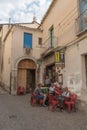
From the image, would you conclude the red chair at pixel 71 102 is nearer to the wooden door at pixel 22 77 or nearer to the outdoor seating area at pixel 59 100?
the outdoor seating area at pixel 59 100

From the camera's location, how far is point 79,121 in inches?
291

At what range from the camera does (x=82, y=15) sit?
10078mm

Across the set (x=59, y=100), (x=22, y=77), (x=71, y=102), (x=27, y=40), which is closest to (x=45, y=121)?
(x=59, y=100)

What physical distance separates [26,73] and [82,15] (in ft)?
30.9

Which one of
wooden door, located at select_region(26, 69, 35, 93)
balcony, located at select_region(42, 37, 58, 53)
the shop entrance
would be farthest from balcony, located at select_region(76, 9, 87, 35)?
wooden door, located at select_region(26, 69, 35, 93)

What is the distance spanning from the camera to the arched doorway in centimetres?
1758

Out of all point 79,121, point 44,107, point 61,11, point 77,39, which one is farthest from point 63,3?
point 79,121

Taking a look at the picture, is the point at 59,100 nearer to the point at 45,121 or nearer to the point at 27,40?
the point at 45,121

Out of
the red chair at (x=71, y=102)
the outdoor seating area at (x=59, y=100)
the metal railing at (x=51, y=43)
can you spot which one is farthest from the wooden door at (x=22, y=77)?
the red chair at (x=71, y=102)

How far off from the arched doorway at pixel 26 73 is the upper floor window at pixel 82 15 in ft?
28.8

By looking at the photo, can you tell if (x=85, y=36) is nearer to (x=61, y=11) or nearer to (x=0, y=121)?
(x=61, y=11)

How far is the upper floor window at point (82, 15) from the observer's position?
9.94 m

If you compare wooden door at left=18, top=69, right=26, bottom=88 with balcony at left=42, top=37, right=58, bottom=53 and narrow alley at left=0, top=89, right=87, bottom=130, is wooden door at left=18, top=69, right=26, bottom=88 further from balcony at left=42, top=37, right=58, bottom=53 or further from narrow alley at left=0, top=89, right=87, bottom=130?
narrow alley at left=0, top=89, right=87, bottom=130

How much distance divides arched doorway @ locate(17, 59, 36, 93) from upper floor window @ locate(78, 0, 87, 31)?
28.8 feet
